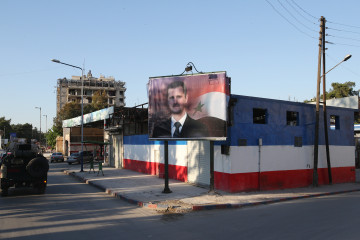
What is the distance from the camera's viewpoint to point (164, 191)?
14.0 metres

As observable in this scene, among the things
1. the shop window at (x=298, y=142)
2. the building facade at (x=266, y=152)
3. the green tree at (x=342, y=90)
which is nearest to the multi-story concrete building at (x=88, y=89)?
the green tree at (x=342, y=90)

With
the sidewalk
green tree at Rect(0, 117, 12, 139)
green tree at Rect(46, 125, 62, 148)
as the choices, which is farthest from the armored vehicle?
green tree at Rect(0, 117, 12, 139)

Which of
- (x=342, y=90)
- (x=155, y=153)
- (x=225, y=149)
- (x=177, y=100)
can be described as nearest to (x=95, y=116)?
(x=155, y=153)

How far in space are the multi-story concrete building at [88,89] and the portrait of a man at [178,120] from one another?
295ft

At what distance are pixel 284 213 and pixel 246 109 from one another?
6.14 metres

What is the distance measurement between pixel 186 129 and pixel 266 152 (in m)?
4.94

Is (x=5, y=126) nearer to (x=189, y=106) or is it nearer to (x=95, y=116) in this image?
(x=95, y=116)

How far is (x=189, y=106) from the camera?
13.6 metres

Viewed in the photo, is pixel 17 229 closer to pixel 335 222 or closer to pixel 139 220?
pixel 139 220

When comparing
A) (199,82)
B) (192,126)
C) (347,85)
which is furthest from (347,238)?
(347,85)

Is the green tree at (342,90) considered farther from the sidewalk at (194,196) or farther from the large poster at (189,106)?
the large poster at (189,106)

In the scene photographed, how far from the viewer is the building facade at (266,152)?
14375mm

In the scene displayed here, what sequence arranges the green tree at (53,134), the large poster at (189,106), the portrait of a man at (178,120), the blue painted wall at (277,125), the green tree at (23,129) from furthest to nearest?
the green tree at (23,129) → the green tree at (53,134) → the blue painted wall at (277,125) → the portrait of a man at (178,120) → the large poster at (189,106)

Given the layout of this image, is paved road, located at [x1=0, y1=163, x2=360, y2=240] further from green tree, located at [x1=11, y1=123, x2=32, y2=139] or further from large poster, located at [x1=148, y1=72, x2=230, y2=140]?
green tree, located at [x1=11, y1=123, x2=32, y2=139]
